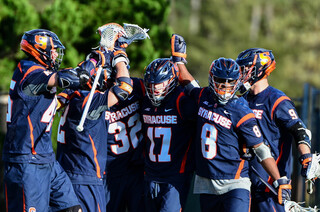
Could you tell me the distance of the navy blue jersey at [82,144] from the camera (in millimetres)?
5926

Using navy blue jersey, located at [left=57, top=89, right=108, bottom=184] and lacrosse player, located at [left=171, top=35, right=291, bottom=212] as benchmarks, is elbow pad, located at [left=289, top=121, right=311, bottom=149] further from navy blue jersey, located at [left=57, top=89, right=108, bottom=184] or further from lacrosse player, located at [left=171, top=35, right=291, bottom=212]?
navy blue jersey, located at [left=57, top=89, right=108, bottom=184]

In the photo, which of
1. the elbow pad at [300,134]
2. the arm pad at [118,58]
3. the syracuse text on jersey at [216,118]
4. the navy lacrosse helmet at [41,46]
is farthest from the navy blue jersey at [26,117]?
the elbow pad at [300,134]

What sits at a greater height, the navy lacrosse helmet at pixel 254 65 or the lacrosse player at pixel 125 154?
the navy lacrosse helmet at pixel 254 65

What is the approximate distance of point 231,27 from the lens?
136ft

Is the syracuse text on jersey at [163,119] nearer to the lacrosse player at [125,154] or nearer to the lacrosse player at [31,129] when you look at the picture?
the lacrosse player at [125,154]

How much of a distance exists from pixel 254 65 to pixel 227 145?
1.00 metres

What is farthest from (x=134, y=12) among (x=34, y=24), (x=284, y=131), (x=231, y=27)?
(x=231, y=27)

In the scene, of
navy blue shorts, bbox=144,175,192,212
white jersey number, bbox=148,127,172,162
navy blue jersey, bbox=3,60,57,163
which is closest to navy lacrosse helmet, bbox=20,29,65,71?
navy blue jersey, bbox=3,60,57,163

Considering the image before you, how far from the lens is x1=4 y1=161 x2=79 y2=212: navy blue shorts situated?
5570 mm

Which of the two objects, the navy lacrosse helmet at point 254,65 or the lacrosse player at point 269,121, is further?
the navy lacrosse helmet at point 254,65

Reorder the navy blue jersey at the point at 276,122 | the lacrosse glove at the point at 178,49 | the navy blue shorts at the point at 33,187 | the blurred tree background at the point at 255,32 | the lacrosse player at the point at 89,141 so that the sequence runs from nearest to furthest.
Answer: the navy blue shorts at the point at 33,187, the navy blue jersey at the point at 276,122, the lacrosse player at the point at 89,141, the lacrosse glove at the point at 178,49, the blurred tree background at the point at 255,32

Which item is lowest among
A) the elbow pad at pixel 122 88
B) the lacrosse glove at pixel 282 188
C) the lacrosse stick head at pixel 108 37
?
the lacrosse glove at pixel 282 188

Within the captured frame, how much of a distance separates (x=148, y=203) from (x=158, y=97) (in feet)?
3.72

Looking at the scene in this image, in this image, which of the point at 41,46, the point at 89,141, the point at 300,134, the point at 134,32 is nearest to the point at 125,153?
the point at 89,141
